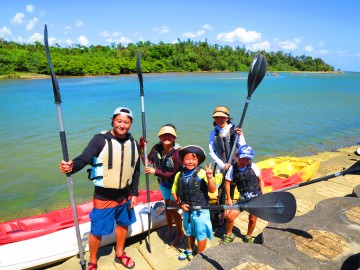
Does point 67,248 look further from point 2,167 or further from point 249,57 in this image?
point 249,57

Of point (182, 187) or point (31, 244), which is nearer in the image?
point (182, 187)

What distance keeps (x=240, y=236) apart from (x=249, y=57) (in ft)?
356

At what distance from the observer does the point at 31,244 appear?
3.72 m

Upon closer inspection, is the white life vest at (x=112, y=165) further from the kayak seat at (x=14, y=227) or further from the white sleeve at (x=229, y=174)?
the kayak seat at (x=14, y=227)

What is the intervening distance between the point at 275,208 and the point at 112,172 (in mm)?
1661

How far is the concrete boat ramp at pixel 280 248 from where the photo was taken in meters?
2.81

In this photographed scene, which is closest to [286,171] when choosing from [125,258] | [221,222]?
[221,222]

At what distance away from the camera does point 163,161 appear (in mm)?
3490

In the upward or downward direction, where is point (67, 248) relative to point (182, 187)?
downward

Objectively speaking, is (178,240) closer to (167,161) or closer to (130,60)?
(167,161)

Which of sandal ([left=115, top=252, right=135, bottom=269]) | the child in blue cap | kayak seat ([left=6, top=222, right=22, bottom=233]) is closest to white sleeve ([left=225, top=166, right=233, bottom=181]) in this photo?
the child in blue cap

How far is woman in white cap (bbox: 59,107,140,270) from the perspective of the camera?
295cm

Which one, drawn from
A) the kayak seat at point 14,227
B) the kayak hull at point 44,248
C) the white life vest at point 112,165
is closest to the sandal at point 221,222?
the kayak hull at point 44,248

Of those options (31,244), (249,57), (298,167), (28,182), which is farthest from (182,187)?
(249,57)
